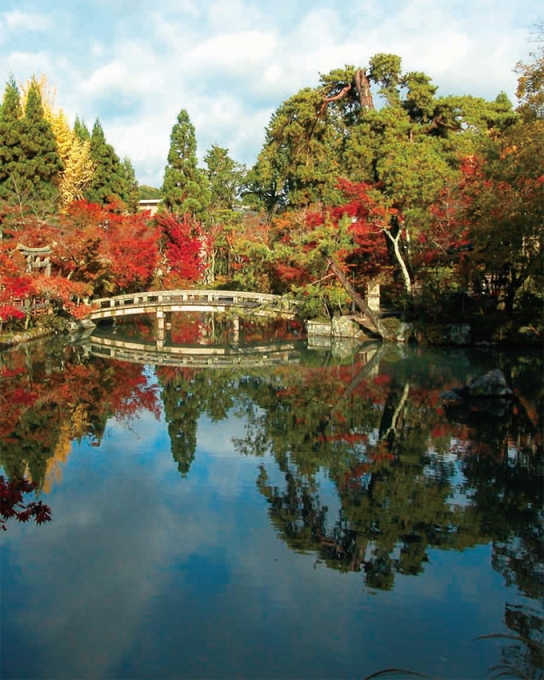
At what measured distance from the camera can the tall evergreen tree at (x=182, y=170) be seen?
1351 inches

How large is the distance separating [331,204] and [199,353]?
34.1 feet

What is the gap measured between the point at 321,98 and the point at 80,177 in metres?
13.0

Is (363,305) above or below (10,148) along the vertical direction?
below

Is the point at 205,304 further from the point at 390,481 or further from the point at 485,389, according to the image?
the point at 390,481

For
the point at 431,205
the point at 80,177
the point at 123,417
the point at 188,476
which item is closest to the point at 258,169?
the point at 80,177

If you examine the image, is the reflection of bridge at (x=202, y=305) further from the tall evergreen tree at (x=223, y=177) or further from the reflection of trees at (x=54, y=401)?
the tall evergreen tree at (x=223, y=177)

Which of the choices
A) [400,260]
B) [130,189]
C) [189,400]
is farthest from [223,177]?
[189,400]

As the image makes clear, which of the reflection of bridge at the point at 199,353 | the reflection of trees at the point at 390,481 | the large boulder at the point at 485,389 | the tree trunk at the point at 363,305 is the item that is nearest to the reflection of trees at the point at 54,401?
the reflection of bridge at the point at 199,353

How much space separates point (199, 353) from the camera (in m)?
22.0

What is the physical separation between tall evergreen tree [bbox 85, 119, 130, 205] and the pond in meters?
20.8

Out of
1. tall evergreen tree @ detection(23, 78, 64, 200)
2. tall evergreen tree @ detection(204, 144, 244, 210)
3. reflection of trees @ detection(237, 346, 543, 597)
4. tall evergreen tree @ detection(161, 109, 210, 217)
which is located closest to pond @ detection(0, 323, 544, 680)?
reflection of trees @ detection(237, 346, 543, 597)

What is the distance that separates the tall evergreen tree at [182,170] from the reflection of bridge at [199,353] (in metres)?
12.3

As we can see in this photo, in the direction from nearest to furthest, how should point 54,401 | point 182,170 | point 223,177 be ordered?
point 54,401 → point 182,170 → point 223,177

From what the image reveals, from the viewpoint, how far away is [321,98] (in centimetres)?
2861
